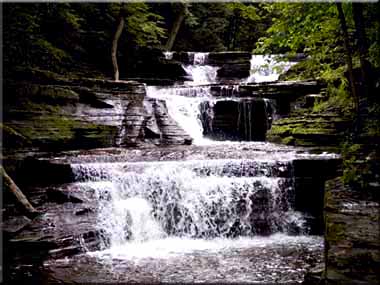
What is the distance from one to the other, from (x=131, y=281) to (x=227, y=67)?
14.9 meters

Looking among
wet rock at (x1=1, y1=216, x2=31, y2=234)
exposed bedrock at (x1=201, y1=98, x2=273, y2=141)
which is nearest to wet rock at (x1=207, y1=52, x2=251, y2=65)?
exposed bedrock at (x1=201, y1=98, x2=273, y2=141)

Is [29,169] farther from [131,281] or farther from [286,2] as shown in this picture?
[286,2]

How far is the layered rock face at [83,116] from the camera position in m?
10.4

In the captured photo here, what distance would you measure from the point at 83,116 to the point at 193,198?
4.98 metres

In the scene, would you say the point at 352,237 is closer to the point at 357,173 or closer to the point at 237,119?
the point at 357,173

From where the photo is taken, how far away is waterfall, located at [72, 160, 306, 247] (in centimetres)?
789

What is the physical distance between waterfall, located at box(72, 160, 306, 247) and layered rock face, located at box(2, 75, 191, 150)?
8.33 feet

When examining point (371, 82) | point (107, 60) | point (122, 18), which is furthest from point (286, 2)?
point (107, 60)

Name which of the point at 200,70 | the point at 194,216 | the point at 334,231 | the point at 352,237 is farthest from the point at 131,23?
the point at 352,237

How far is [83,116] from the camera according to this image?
1180cm

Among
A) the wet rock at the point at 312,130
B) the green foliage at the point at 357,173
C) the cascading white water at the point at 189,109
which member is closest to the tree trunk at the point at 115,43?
the cascading white water at the point at 189,109

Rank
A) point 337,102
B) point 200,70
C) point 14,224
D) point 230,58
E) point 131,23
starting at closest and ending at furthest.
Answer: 1. point 14,224
2. point 337,102
3. point 131,23
4. point 200,70
5. point 230,58

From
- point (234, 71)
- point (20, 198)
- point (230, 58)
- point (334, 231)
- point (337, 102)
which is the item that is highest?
point (230, 58)

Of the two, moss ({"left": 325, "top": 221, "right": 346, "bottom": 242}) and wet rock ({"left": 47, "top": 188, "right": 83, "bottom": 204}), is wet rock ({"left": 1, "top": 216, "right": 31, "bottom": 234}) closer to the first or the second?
wet rock ({"left": 47, "top": 188, "right": 83, "bottom": 204})
